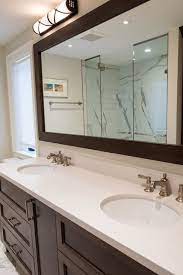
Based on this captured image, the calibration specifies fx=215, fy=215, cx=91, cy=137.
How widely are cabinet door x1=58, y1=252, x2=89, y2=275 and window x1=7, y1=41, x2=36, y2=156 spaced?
1619mm

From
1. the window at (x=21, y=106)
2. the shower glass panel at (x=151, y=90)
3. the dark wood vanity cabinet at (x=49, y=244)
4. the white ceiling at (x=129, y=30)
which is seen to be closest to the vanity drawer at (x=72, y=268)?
the dark wood vanity cabinet at (x=49, y=244)

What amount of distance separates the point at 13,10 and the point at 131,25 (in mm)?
1178

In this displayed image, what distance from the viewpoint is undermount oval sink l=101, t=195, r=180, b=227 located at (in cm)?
99

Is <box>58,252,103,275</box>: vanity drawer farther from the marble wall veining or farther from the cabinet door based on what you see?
the marble wall veining

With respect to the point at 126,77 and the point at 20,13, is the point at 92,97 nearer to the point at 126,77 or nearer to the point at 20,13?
the point at 126,77

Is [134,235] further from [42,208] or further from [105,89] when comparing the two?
[105,89]

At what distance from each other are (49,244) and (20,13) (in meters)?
1.91

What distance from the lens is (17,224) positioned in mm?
1602

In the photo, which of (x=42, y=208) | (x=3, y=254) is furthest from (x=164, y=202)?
(x=3, y=254)

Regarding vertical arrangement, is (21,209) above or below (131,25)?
below

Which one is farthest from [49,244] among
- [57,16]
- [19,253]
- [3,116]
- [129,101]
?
[3,116]

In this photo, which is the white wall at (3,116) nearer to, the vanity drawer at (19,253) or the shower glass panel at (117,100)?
the vanity drawer at (19,253)

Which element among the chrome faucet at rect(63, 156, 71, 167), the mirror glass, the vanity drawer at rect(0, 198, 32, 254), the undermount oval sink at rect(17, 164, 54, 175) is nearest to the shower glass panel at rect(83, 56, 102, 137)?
the mirror glass

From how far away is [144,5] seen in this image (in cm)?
117
